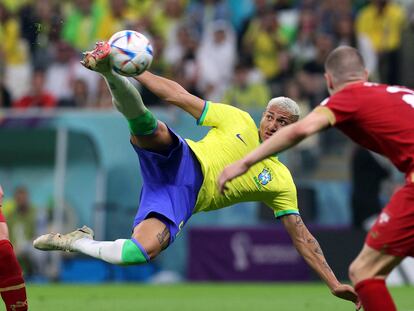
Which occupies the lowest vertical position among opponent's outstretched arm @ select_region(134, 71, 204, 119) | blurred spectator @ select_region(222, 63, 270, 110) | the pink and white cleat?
blurred spectator @ select_region(222, 63, 270, 110)

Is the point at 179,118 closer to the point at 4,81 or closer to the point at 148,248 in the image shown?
the point at 4,81

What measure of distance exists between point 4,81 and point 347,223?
6853mm

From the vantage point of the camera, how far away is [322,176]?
54.9ft

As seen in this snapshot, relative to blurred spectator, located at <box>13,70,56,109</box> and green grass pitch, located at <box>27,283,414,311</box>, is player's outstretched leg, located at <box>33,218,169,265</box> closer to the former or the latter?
green grass pitch, located at <box>27,283,414,311</box>

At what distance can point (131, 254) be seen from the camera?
8016mm

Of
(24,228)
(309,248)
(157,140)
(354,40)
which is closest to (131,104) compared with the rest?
(157,140)

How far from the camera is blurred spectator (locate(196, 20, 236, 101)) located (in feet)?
59.0

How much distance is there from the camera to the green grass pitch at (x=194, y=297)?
11.6 meters

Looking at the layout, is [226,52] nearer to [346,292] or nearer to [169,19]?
[169,19]

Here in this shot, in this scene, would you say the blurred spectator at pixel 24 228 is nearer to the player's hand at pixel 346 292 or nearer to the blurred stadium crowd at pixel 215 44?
the blurred stadium crowd at pixel 215 44

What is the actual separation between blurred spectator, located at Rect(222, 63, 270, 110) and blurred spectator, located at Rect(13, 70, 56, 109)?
3.14 m

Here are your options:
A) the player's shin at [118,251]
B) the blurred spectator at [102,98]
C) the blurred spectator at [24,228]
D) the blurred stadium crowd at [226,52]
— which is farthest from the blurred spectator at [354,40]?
the player's shin at [118,251]

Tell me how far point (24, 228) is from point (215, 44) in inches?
180

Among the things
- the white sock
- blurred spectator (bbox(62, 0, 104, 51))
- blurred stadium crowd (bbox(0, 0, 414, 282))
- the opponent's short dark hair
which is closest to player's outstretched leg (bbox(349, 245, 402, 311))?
the opponent's short dark hair
